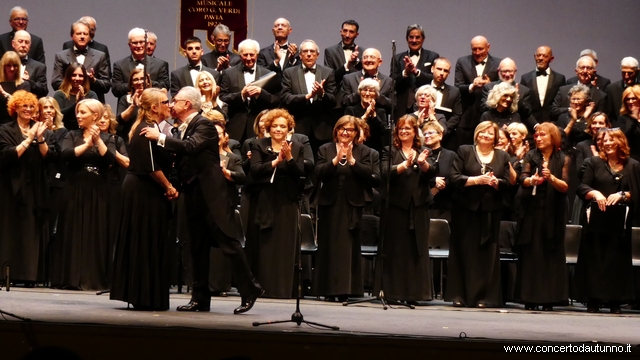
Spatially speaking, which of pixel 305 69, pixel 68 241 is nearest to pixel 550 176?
pixel 305 69

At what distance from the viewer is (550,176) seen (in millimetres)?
7613

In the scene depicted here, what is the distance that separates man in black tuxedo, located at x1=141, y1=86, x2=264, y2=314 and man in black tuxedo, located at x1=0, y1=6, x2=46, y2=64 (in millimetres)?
3759

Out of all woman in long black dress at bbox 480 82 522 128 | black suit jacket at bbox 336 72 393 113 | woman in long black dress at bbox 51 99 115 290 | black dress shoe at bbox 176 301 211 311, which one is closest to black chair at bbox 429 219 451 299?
woman in long black dress at bbox 480 82 522 128

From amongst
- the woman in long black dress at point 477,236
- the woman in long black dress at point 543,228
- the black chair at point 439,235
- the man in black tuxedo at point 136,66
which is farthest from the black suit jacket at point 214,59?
the woman in long black dress at point 543,228

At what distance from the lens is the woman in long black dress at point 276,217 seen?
305 inches

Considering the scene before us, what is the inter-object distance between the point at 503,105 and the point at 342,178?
1.92 m

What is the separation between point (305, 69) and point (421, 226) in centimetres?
215

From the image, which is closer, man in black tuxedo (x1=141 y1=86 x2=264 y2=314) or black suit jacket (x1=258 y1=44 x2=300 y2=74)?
man in black tuxedo (x1=141 y1=86 x2=264 y2=314)

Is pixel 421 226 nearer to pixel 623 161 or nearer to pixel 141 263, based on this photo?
pixel 623 161

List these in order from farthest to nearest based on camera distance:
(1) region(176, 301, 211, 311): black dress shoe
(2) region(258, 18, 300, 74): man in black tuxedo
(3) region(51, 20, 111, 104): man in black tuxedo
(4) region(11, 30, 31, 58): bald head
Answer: (2) region(258, 18, 300, 74): man in black tuxedo
(3) region(51, 20, 111, 104): man in black tuxedo
(4) region(11, 30, 31, 58): bald head
(1) region(176, 301, 211, 311): black dress shoe

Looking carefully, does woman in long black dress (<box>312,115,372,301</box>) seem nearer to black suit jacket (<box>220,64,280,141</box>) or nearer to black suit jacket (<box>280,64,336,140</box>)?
black suit jacket (<box>280,64,336,140</box>)

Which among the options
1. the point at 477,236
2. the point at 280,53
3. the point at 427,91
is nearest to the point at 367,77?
the point at 427,91

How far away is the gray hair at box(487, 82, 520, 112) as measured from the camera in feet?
28.8

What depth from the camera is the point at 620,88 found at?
955 cm
